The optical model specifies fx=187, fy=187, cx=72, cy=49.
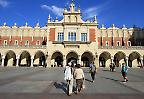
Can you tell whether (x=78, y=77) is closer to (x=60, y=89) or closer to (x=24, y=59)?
(x=60, y=89)

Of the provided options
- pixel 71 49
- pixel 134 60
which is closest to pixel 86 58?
pixel 71 49

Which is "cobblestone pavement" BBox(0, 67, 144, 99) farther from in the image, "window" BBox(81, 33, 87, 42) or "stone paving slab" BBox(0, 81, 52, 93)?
"window" BBox(81, 33, 87, 42)

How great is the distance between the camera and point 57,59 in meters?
47.6

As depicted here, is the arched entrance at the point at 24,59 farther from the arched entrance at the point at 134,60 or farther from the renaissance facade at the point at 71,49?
the arched entrance at the point at 134,60

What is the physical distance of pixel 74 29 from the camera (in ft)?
149

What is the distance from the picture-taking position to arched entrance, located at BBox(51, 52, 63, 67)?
4653 centimetres

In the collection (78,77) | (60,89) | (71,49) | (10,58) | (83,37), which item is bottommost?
(60,89)

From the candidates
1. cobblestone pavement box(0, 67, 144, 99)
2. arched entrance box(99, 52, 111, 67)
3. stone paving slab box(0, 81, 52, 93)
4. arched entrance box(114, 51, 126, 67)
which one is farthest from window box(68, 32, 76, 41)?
stone paving slab box(0, 81, 52, 93)

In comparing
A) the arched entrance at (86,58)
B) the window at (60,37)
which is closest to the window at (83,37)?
the arched entrance at (86,58)

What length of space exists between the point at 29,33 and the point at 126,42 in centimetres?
2757

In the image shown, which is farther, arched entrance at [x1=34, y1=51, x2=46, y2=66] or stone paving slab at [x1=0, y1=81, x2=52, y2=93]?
arched entrance at [x1=34, y1=51, x2=46, y2=66]

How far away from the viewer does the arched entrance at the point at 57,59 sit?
4653 cm

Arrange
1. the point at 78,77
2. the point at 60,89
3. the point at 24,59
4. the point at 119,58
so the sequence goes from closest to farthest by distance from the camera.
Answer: the point at 78,77 → the point at 60,89 → the point at 119,58 → the point at 24,59

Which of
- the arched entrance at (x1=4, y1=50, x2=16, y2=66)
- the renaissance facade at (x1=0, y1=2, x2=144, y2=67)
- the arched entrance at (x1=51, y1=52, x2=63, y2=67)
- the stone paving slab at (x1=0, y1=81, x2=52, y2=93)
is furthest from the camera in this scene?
the arched entrance at (x1=4, y1=50, x2=16, y2=66)
